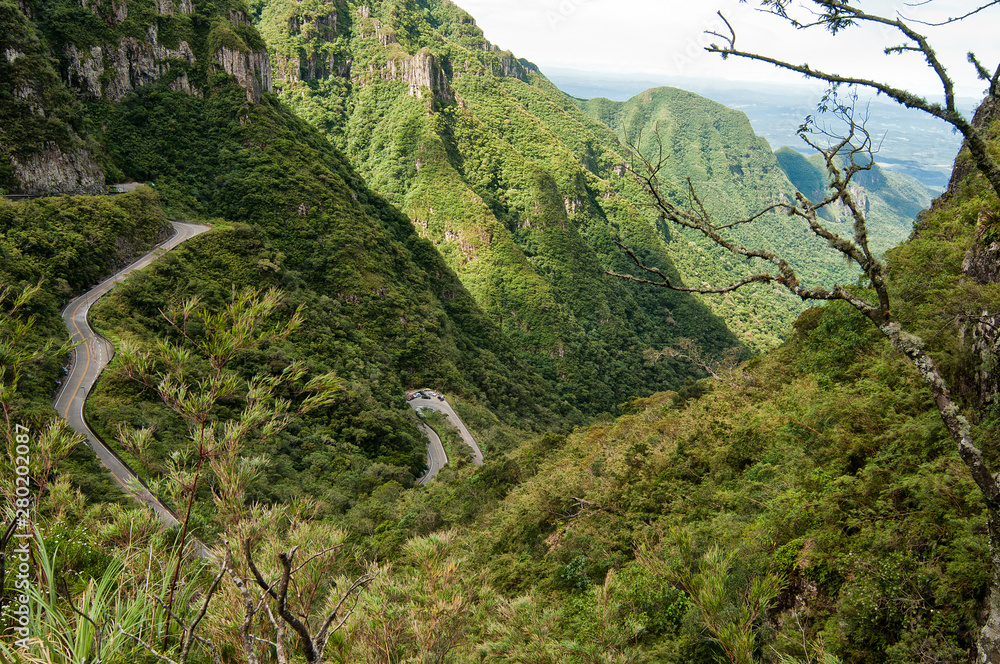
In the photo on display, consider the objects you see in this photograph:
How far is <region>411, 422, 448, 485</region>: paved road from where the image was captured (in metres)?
42.2

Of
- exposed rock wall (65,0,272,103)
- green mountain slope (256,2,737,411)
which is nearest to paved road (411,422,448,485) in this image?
green mountain slope (256,2,737,411)

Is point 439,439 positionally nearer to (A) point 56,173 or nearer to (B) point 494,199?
(A) point 56,173

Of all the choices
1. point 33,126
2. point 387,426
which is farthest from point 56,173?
point 387,426

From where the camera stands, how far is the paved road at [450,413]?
49.9 meters

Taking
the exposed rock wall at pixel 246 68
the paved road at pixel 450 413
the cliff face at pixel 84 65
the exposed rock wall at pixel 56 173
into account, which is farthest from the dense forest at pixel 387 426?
the paved road at pixel 450 413

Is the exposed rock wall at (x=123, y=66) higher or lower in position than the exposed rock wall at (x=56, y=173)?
higher

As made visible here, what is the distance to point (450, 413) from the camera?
55.1m

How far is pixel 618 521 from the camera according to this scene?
1315 centimetres

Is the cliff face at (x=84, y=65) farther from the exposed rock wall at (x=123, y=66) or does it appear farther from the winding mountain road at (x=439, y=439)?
the winding mountain road at (x=439, y=439)

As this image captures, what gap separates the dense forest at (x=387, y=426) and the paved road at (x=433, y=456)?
1.11 metres

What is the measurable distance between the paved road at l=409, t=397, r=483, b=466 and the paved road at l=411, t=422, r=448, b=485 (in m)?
3.03

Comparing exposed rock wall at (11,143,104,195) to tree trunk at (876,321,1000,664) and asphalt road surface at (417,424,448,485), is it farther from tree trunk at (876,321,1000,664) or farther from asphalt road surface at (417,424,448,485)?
tree trunk at (876,321,1000,664)

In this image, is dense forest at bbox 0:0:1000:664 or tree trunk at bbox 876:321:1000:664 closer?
tree trunk at bbox 876:321:1000:664

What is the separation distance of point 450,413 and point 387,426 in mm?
13117
